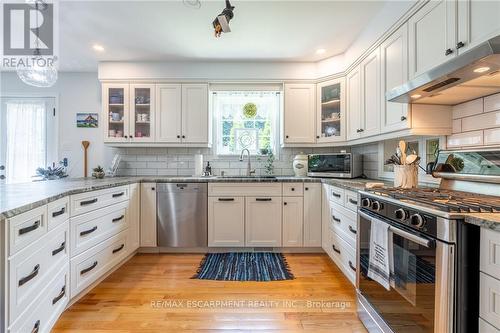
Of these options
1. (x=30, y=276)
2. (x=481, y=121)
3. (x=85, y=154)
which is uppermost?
(x=481, y=121)

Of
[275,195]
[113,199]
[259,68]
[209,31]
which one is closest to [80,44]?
[209,31]

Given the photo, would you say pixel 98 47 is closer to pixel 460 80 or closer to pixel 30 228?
pixel 30 228

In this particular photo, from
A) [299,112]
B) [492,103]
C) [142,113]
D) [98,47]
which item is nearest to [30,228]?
[142,113]

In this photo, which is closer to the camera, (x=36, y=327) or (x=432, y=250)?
(x=432, y=250)

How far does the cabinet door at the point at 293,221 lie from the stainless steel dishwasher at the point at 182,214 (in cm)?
94

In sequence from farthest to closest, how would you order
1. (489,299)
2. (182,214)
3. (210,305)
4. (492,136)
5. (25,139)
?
(25,139) → (182,214) → (210,305) → (492,136) → (489,299)

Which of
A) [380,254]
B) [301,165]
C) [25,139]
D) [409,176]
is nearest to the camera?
[380,254]

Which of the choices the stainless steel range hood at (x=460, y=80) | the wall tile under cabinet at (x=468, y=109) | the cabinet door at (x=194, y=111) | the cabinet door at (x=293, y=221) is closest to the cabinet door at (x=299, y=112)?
the cabinet door at (x=293, y=221)

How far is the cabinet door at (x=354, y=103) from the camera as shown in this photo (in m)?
2.66

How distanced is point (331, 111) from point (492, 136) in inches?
71.3

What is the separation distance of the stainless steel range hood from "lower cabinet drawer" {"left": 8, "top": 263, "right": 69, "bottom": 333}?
2.33 metres

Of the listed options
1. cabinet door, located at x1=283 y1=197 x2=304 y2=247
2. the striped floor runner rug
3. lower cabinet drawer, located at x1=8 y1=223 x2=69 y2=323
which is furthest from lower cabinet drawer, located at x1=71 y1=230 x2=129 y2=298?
cabinet door, located at x1=283 y1=197 x2=304 y2=247

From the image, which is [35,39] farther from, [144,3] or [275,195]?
[275,195]

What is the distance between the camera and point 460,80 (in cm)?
134
